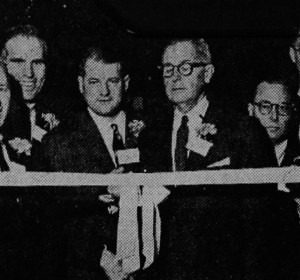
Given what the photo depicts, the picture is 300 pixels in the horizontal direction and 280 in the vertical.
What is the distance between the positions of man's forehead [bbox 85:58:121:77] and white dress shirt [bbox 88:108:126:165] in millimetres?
77

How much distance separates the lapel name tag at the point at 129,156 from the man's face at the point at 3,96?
252mm

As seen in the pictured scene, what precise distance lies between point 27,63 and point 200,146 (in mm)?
395

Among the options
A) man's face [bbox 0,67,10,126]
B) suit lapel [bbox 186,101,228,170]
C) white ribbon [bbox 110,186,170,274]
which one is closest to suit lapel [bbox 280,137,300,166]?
suit lapel [bbox 186,101,228,170]

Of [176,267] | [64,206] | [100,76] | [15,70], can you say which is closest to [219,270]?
[176,267]

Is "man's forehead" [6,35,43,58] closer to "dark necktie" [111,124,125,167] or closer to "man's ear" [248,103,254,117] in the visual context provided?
"dark necktie" [111,124,125,167]

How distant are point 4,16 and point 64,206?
15.9 inches

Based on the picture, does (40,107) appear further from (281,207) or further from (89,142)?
(281,207)

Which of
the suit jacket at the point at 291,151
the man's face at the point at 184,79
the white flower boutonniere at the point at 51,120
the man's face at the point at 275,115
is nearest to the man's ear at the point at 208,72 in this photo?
the man's face at the point at 184,79

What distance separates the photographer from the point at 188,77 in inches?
36.8

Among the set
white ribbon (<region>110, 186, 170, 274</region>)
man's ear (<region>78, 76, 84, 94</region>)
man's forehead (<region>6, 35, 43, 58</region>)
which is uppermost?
man's forehead (<region>6, 35, 43, 58</region>)

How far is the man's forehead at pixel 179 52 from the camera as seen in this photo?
3.03 ft

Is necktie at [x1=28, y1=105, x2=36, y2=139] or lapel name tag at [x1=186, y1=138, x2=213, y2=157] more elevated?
necktie at [x1=28, y1=105, x2=36, y2=139]

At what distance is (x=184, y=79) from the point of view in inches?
36.8

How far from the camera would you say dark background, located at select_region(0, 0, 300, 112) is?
3.01ft
